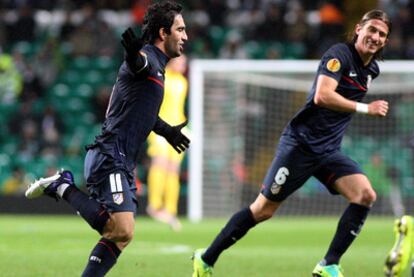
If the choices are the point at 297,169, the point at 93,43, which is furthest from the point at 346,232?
the point at 93,43

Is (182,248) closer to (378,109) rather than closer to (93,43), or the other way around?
(378,109)

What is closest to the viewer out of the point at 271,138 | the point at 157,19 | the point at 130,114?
the point at 130,114

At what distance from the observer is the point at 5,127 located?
1883 cm

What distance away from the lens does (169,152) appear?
14055 millimetres

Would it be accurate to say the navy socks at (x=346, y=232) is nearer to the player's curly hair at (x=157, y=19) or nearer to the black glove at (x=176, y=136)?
the black glove at (x=176, y=136)

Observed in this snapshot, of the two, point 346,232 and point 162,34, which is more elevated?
point 162,34

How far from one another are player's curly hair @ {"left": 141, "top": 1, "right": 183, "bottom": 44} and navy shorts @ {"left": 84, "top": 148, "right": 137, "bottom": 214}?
796mm

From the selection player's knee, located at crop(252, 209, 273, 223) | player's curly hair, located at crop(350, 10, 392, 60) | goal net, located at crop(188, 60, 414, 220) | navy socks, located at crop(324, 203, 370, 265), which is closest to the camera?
navy socks, located at crop(324, 203, 370, 265)

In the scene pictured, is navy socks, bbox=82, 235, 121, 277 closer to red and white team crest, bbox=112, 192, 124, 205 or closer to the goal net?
red and white team crest, bbox=112, 192, 124, 205

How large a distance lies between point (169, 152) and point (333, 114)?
6.82 m

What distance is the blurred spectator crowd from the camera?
18.9 metres

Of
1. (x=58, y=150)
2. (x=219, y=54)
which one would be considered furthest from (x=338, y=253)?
(x=219, y=54)

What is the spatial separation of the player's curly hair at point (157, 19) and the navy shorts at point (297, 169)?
4.93 feet

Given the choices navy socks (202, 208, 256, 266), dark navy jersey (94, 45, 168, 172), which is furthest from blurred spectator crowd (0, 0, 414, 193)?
dark navy jersey (94, 45, 168, 172)
